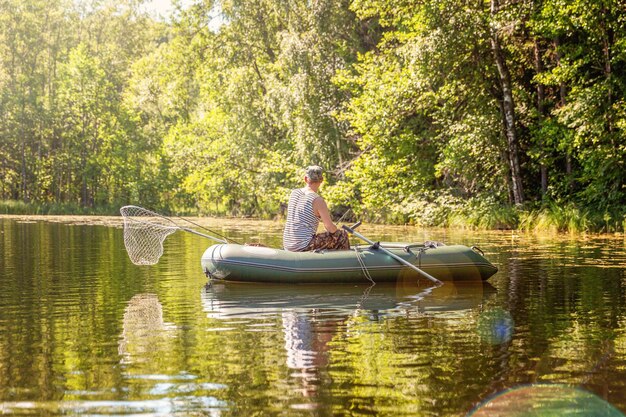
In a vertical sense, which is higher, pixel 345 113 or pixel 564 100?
pixel 345 113

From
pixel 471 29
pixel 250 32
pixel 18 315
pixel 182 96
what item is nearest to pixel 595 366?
pixel 18 315

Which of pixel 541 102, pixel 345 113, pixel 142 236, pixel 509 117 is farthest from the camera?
pixel 345 113

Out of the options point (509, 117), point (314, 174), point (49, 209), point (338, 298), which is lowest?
point (338, 298)

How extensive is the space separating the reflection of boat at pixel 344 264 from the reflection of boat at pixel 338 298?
0.39 ft

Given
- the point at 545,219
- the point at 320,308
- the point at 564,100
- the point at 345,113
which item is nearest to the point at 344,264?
the point at 320,308

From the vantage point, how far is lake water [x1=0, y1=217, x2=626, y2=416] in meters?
4.69

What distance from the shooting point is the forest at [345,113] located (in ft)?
66.1

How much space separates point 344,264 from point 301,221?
2.71ft

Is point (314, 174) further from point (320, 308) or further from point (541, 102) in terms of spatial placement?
point (541, 102)

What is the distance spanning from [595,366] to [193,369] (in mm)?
2591

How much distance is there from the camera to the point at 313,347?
6219 millimetres

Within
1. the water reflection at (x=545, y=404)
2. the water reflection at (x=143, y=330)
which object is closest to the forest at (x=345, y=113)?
the water reflection at (x=143, y=330)

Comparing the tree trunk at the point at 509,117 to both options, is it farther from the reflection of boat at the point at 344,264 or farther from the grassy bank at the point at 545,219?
the reflection of boat at the point at 344,264

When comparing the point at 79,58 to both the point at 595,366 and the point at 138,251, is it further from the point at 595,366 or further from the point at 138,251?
the point at 595,366
